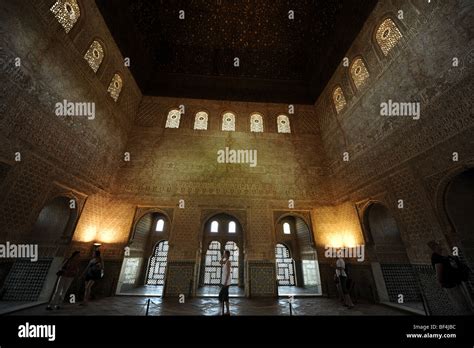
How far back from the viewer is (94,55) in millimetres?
6801

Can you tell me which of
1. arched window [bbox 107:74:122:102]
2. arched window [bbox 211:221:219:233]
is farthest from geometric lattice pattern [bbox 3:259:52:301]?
arched window [bbox 211:221:219:233]

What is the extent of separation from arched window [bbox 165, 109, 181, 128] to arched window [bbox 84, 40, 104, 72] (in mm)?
3339

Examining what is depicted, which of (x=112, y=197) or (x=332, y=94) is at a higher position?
(x=332, y=94)

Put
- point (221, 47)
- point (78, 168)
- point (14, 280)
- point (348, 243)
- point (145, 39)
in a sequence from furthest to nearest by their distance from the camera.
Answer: point (221, 47) < point (145, 39) < point (348, 243) < point (78, 168) < point (14, 280)

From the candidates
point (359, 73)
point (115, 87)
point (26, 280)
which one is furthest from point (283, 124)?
point (26, 280)

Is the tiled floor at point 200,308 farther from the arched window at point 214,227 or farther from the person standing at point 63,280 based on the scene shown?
the arched window at point 214,227

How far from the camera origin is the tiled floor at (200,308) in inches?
185

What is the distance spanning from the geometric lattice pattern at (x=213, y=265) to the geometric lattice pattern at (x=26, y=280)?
824 centimetres

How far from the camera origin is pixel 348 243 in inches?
283

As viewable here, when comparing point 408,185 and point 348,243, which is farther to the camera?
point 348,243
